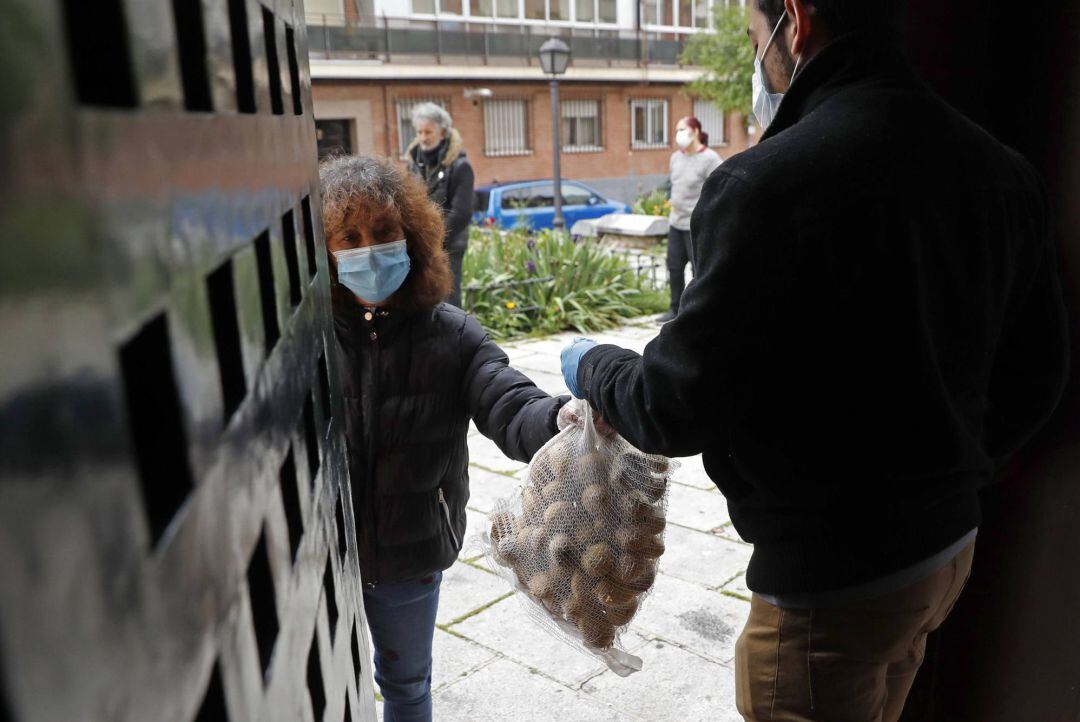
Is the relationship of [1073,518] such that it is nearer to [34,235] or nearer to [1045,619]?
[1045,619]

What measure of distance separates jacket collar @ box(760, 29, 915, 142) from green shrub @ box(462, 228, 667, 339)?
7.09m

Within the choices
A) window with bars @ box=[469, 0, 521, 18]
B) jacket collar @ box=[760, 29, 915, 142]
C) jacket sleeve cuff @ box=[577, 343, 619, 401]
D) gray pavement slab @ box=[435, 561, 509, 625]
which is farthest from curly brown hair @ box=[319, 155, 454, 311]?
window with bars @ box=[469, 0, 521, 18]

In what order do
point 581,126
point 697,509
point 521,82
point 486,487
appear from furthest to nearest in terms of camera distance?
point 581,126 → point 521,82 → point 486,487 → point 697,509

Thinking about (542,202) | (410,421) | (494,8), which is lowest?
(542,202)

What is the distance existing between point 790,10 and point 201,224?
5.19ft

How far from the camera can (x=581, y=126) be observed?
28.8m

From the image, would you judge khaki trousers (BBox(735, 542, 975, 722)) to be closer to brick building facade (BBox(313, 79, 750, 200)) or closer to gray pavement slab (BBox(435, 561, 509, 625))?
gray pavement slab (BBox(435, 561, 509, 625))

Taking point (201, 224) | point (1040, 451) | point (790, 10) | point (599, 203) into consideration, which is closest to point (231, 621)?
point (201, 224)

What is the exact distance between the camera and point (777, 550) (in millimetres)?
1688

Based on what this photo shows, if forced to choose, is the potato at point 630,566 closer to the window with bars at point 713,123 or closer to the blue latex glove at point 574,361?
the blue latex glove at point 574,361

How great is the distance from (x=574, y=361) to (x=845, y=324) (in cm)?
69

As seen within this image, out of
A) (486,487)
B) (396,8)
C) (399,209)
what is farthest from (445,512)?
(396,8)

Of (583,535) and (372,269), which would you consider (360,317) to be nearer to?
(372,269)

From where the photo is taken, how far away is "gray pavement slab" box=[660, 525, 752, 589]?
13.7 ft
